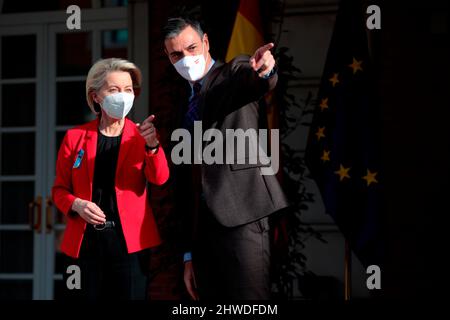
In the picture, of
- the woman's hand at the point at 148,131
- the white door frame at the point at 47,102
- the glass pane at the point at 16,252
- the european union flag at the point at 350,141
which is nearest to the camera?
the woman's hand at the point at 148,131

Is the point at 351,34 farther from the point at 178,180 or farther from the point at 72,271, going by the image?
the point at 72,271

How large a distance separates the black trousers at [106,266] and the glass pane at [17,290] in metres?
2.82

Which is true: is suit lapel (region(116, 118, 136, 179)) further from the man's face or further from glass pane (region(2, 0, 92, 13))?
glass pane (region(2, 0, 92, 13))

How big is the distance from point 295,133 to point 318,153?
0.85 m

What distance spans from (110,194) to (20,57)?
3.12 m

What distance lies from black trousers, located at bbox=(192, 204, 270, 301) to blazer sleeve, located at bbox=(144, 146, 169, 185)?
0.22 m

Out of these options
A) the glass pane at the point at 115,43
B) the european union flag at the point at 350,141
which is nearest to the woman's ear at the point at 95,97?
the european union flag at the point at 350,141

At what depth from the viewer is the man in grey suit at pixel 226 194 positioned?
265 cm

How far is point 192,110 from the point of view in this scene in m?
2.77

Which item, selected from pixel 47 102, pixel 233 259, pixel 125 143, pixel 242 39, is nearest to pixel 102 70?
pixel 125 143

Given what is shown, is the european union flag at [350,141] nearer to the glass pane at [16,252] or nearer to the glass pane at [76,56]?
the glass pane at [76,56]

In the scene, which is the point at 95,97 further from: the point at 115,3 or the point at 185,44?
the point at 115,3
